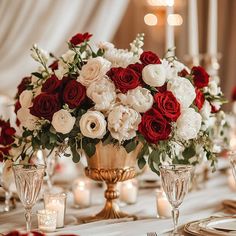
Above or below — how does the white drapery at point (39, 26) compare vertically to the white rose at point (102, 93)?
above

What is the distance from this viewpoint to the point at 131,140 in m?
2.12

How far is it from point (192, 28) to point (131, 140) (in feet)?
4.56

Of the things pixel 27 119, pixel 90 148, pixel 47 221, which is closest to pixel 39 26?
pixel 27 119

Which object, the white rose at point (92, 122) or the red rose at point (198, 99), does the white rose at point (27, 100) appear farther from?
the red rose at point (198, 99)

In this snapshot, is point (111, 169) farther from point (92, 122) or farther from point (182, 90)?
point (182, 90)

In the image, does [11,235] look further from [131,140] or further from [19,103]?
[19,103]

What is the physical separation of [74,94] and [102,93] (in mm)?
87

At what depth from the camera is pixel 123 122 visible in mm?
2049

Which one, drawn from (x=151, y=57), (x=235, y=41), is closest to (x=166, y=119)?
(x=151, y=57)

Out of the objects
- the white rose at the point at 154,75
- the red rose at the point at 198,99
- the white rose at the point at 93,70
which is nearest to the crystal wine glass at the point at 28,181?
the white rose at the point at 93,70

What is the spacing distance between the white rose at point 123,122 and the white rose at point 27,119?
24cm

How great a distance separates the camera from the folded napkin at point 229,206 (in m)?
2.35

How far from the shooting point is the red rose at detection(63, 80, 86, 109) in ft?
6.78

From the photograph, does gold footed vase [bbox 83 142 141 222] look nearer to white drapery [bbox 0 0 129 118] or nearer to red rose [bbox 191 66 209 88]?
red rose [bbox 191 66 209 88]
